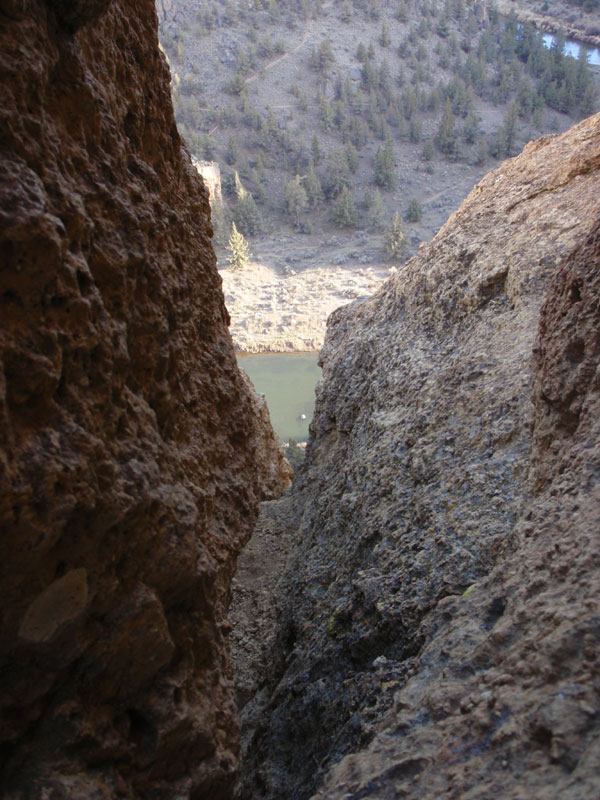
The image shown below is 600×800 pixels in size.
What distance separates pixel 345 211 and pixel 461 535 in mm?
51759

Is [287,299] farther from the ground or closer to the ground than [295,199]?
closer to the ground

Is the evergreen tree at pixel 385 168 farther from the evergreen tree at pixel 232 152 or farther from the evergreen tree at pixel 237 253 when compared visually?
the evergreen tree at pixel 237 253

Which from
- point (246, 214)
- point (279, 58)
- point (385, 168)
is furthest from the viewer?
point (279, 58)

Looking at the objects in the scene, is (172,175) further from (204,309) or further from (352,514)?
(352,514)

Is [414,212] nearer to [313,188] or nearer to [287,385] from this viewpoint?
[313,188]

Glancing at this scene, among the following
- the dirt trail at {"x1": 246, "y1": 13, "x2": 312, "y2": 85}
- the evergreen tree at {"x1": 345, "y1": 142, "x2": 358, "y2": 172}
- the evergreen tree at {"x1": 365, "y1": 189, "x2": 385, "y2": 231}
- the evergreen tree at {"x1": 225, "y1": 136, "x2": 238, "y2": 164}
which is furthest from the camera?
the dirt trail at {"x1": 246, "y1": 13, "x2": 312, "y2": 85}

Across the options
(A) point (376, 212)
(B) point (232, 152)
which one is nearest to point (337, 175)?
(A) point (376, 212)

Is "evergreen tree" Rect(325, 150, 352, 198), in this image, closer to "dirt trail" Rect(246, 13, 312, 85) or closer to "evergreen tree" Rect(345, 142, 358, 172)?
"evergreen tree" Rect(345, 142, 358, 172)

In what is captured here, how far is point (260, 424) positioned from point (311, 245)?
43.0 meters

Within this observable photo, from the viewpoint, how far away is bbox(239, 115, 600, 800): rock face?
2459 millimetres

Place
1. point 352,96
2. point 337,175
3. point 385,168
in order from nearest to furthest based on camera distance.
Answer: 1. point 337,175
2. point 385,168
3. point 352,96

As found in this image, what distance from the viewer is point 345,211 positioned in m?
52.7

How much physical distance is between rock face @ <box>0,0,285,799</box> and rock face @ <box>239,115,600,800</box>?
3.76 ft

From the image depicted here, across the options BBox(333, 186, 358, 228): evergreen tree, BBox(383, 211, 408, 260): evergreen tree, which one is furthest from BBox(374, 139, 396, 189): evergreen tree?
BBox(383, 211, 408, 260): evergreen tree
